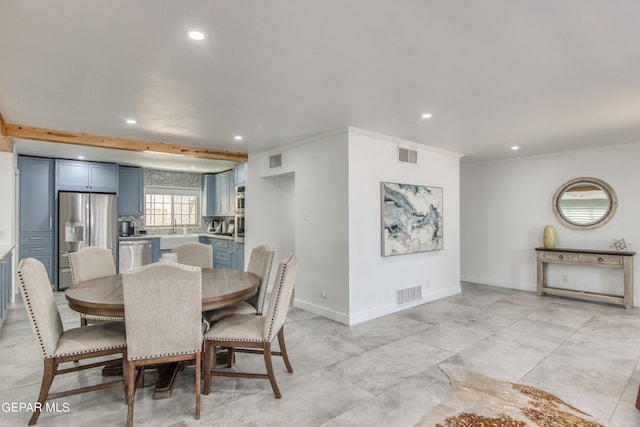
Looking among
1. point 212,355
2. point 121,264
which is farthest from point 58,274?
point 212,355

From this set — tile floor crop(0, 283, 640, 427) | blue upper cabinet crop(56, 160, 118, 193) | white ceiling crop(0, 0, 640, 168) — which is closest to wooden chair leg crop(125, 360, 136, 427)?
tile floor crop(0, 283, 640, 427)

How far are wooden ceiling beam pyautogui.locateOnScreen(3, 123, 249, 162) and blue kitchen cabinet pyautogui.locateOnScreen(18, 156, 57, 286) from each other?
2.28 m

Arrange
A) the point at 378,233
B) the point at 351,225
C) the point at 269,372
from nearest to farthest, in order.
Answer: the point at 269,372 < the point at 351,225 < the point at 378,233

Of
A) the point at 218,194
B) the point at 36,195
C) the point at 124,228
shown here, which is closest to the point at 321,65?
the point at 218,194

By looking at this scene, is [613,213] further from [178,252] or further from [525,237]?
[178,252]

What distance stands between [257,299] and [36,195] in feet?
16.7

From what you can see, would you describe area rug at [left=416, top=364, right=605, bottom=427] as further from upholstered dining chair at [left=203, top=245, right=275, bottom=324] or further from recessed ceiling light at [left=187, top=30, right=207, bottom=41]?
recessed ceiling light at [left=187, top=30, right=207, bottom=41]

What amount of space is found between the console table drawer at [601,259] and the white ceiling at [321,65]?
77.0 inches

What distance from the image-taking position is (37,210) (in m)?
5.84

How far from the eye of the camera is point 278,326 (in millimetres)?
2619

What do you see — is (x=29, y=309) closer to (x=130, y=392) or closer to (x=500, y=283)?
(x=130, y=392)

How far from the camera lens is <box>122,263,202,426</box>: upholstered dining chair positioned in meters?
2.13

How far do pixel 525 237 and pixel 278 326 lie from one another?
5.44 metres

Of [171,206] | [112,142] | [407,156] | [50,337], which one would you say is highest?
[112,142]
